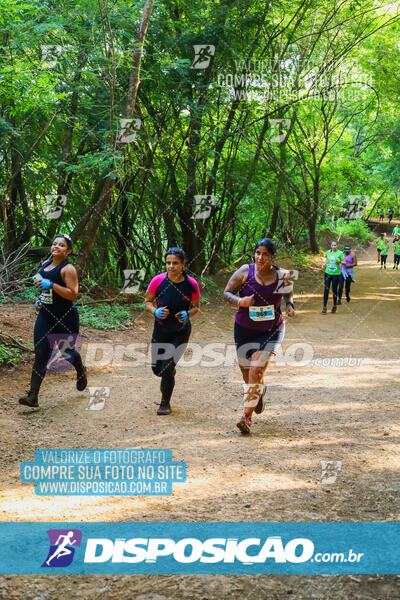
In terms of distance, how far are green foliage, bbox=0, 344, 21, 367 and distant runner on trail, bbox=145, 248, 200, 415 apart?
8.96ft

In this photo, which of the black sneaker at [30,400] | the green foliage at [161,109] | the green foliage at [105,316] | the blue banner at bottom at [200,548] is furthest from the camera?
the green foliage at [161,109]

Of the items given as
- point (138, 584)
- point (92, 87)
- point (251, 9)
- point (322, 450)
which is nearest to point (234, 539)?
point (138, 584)

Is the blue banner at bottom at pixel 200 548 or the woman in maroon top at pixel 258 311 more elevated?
the woman in maroon top at pixel 258 311

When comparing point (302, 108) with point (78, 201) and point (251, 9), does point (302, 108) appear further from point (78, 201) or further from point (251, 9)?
point (78, 201)

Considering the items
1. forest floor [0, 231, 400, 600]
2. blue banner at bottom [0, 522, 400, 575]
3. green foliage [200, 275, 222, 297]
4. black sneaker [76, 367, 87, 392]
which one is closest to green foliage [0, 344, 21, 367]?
forest floor [0, 231, 400, 600]

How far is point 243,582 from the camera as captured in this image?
9.14ft

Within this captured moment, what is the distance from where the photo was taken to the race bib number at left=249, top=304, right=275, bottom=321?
556cm

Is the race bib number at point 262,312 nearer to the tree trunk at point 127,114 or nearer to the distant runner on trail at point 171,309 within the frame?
the distant runner on trail at point 171,309

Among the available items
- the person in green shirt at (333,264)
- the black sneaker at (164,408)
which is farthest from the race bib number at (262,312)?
the person in green shirt at (333,264)

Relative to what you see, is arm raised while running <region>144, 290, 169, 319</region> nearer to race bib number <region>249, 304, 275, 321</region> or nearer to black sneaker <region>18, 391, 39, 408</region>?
race bib number <region>249, 304, 275, 321</region>

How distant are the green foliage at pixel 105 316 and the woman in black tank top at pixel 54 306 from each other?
4.69 meters

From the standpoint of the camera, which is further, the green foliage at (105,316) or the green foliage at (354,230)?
the green foliage at (354,230)

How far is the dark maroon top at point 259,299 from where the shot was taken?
5.52 m

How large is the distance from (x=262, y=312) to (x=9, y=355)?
4.22m
